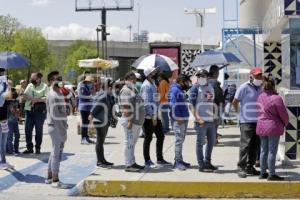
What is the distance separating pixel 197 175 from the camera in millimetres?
9711

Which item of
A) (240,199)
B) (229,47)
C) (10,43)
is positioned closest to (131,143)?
(240,199)

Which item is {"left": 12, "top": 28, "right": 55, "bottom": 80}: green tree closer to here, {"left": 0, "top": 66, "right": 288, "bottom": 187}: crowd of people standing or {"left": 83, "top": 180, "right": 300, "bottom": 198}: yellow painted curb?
{"left": 0, "top": 66, "right": 288, "bottom": 187}: crowd of people standing

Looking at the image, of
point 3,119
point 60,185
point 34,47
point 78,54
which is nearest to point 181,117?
point 60,185

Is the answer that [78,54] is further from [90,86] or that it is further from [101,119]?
[101,119]

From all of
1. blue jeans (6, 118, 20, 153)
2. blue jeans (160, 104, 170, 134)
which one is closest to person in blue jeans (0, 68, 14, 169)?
blue jeans (6, 118, 20, 153)

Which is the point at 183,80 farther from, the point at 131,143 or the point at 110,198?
the point at 110,198

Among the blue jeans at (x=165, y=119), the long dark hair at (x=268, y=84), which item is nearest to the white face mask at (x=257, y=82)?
the long dark hair at (x=268, y=84)

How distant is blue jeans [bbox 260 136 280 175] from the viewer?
359 inches

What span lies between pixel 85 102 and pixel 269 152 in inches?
276

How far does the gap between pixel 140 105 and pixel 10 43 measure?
2181 inches

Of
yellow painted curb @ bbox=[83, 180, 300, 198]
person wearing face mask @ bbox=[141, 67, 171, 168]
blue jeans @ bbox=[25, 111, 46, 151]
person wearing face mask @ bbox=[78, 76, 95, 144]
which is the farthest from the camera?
person wearing face mask @ bbox=[78, 76, 95, 144]

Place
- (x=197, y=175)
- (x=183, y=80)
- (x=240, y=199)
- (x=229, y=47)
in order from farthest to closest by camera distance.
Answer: (x=229, y=47) → (x=183, y=80) → (x=197, y=175) → (x=240, y=199)

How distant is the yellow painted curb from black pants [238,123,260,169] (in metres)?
0.84

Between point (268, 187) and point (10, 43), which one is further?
point (10, 43)
